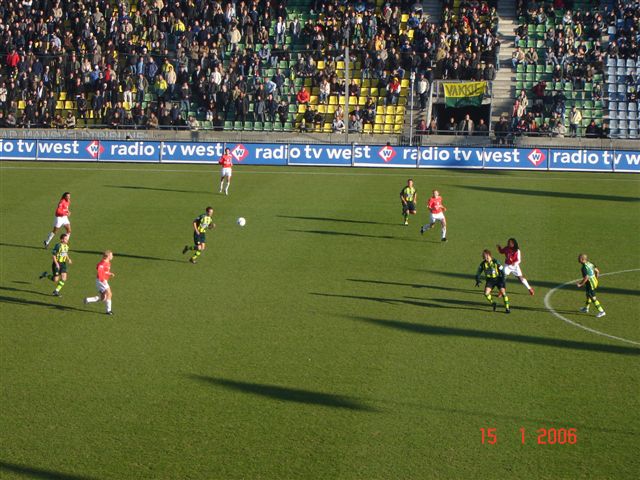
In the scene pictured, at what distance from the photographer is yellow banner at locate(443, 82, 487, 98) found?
55.1 metres

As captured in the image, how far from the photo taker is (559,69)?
55.8 meters

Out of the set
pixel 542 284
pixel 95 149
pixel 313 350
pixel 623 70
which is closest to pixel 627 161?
pixel 623 70

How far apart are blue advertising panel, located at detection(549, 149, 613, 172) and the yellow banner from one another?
343 inches

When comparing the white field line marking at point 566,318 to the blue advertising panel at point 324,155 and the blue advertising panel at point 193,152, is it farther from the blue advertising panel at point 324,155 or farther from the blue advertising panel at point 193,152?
the blue advertising panel at point 193,152

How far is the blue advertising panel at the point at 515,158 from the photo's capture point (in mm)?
47812

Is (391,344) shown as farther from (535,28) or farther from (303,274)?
(535,28)

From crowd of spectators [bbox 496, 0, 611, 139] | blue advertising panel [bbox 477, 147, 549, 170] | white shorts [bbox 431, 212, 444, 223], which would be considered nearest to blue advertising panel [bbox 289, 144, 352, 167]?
blue advertising panel [bbox 477, 147, 549, 170]

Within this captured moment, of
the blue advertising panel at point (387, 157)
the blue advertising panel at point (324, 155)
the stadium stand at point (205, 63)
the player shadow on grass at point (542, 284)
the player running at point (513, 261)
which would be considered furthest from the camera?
the stadium stand at point (205, 63)

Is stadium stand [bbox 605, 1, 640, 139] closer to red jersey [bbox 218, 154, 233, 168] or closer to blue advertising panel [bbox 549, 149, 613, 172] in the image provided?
blue advertising panel [bbox 549, 149, 613, 172]

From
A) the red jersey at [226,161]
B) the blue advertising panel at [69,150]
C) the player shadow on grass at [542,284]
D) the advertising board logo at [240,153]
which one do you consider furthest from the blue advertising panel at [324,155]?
the player shadow on grass at [542,284]

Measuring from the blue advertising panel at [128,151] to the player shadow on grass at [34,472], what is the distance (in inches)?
1413

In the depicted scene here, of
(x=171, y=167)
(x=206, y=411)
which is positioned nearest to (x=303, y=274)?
(x=206, y=411)

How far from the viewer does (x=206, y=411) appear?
17344mm

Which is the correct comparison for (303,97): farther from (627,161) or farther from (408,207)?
(408,207)
